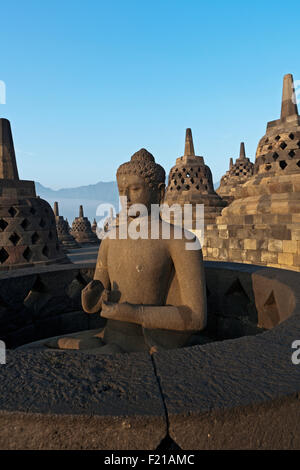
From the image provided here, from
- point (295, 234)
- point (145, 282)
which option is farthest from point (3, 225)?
point (295, 234)

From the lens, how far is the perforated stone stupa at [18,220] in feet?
23.0

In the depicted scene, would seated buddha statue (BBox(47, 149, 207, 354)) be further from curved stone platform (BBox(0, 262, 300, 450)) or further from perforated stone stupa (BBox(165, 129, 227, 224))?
perforated stone stupa (BBox(165, 129, 227, 224))

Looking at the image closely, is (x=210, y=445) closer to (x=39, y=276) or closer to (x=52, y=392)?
(x=52, y=392)

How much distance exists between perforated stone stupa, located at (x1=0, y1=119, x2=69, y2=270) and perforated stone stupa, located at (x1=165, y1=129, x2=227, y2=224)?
314 inches

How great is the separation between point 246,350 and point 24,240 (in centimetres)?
701

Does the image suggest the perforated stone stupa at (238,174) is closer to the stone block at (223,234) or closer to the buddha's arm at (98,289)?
the stone block at (223,234)

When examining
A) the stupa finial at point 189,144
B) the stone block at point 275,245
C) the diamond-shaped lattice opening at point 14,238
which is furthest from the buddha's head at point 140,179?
the stupa finial at point 189,144

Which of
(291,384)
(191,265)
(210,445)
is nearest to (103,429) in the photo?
(210,445)

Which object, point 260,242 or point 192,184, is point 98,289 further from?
point 192,184

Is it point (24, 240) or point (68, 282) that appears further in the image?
point (24, 240)

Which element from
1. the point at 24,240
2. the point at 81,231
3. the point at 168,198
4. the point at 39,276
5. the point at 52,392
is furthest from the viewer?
the point at 81,231

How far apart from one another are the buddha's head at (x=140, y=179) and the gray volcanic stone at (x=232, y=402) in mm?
1341
